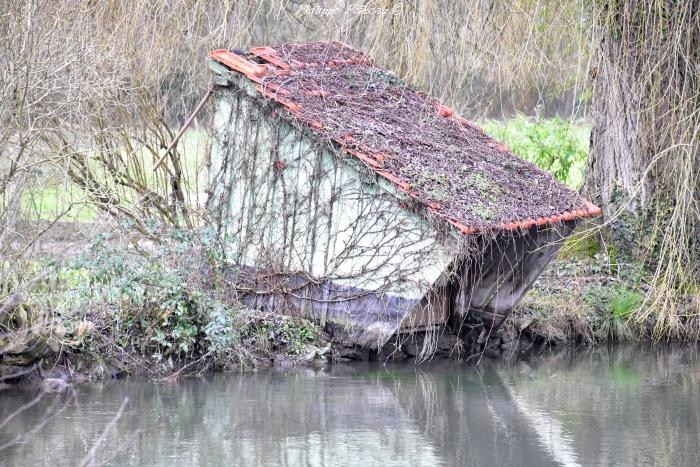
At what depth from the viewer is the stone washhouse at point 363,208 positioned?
11.4 meters

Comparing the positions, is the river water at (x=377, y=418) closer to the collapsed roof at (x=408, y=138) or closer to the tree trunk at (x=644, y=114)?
the collapsed roof at (x=408, y=138)

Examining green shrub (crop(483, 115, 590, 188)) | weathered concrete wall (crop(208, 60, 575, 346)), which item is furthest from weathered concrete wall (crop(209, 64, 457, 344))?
green shrub (crop(483, 115, 590, 188))

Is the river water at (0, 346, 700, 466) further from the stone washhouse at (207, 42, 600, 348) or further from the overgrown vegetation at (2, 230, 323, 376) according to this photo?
the stone washhouse at (207, 42, 600, 348)

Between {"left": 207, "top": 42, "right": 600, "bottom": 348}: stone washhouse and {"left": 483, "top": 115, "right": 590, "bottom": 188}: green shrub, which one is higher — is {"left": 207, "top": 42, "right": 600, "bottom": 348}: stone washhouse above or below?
below

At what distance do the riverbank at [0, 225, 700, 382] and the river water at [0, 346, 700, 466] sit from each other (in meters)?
0.27

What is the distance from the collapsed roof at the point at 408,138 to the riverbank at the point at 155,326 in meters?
1.64

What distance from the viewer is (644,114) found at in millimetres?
14023

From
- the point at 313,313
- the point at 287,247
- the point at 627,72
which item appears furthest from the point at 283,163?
the point at 627,72

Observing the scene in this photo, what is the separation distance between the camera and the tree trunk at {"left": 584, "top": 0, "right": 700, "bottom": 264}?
13.1 metres

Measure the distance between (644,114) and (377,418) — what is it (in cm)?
637

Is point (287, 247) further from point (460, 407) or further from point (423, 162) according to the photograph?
point (460, 407)

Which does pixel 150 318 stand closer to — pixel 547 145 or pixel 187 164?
pixel 187 164

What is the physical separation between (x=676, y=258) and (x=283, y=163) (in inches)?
202

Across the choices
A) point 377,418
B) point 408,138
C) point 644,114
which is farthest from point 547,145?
point 377,418
